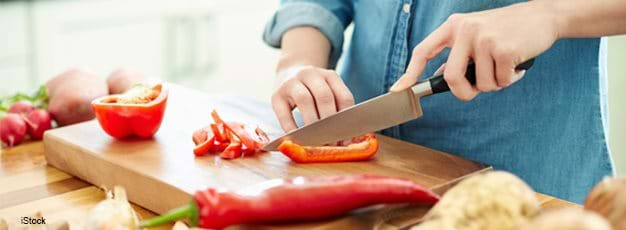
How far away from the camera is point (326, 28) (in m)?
1.70

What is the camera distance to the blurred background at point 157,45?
9.79 ft

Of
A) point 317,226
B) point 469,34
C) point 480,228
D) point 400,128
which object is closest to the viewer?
point 480,228

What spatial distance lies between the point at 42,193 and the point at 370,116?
50 centimetres

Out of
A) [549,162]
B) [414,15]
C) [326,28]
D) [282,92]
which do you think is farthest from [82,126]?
[549,162]

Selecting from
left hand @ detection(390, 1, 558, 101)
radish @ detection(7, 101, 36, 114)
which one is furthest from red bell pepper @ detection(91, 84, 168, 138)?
left hand @ detection(390, 1, 558, 101)

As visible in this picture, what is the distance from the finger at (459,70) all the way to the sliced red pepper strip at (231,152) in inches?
13.1

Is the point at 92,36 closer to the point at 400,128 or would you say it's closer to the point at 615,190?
the point at 400,128

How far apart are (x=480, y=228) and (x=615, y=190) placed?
148 millimetres

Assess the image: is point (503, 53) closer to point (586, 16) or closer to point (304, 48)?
point (586, 16)

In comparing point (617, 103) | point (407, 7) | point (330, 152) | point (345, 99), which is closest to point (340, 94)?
point (345, 99)

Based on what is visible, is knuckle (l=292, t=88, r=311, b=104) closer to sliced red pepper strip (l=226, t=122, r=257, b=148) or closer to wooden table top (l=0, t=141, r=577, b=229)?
sliced red pepper strip (l=226, t=122, r=257, b=148)

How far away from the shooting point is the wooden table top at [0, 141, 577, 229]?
1.26 metres

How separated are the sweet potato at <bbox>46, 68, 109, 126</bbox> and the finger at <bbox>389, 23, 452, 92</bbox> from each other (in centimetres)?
63

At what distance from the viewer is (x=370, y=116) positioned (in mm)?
1367
